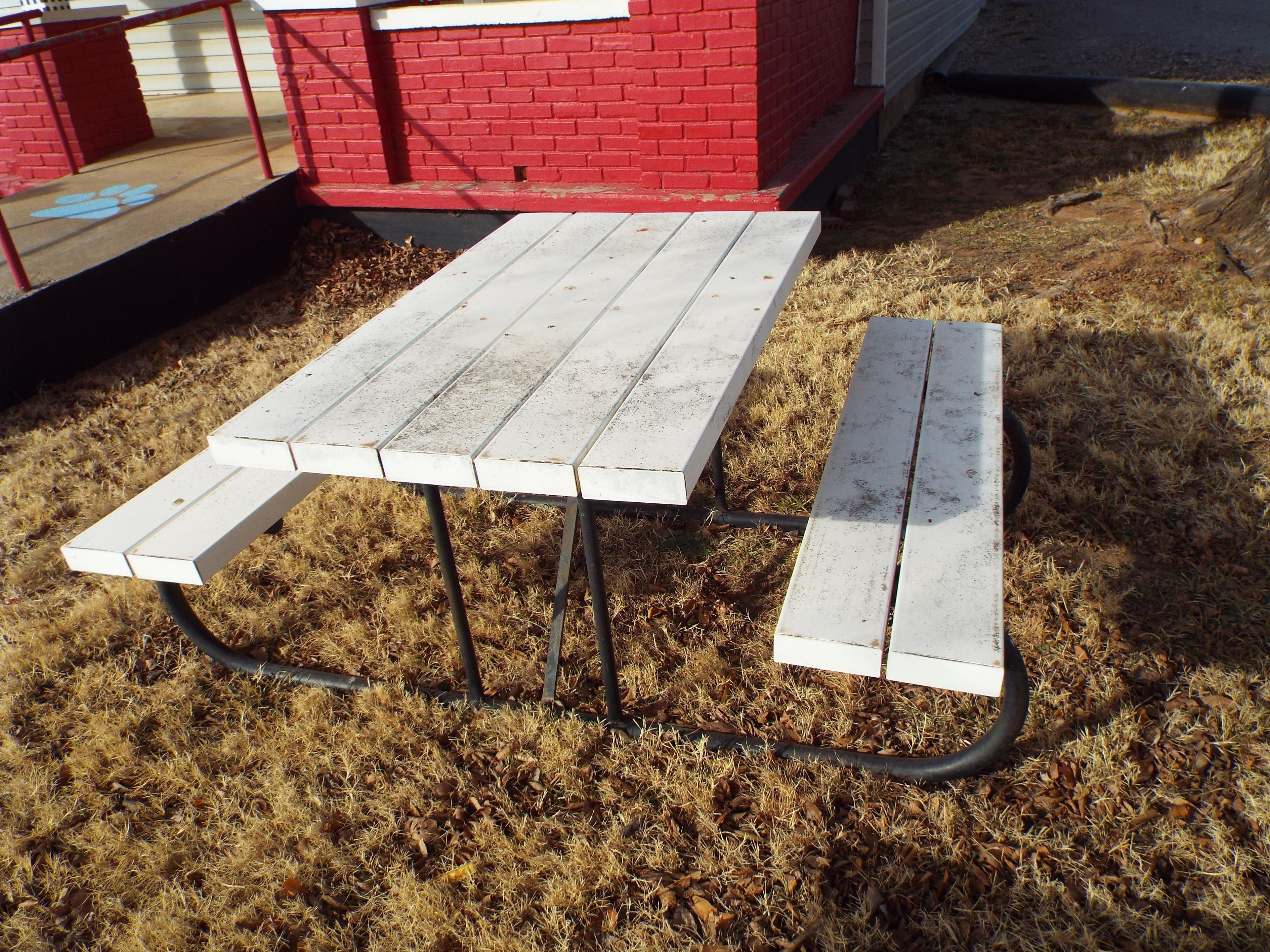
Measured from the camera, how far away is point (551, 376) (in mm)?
1950

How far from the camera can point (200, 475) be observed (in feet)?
8.42

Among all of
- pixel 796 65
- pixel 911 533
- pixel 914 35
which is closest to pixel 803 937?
pixel 911 533

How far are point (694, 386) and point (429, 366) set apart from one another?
0.61m

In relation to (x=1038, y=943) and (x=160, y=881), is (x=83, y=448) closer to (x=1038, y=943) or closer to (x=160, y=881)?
(x=160, y=881)

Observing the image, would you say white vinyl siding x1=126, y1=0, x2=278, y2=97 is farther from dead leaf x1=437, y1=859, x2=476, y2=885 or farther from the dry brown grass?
dead leaf x1=437, y1=859, x2=476, y2=885

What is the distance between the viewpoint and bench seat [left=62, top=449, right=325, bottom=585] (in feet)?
7.14

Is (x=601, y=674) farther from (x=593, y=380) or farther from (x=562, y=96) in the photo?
(x=562, y=96)

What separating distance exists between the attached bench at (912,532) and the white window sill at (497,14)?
293 cm

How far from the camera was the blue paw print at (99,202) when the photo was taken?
5.38 metres

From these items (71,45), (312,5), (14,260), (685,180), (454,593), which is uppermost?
(312,5)

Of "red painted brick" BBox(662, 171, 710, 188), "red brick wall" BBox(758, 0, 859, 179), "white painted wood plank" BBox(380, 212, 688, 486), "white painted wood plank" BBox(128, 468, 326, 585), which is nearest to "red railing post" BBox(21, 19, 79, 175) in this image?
"red painted brick" BBox(662, 171, 710, 188)

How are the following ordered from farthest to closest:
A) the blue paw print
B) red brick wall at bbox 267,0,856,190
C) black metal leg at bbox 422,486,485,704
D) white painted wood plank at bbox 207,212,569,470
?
the blue paw print → red brick wall at bbox 267,0,856,190 → black metal leg at bbox 422,486,485,704 → white painted wood plank at bbox 207,212,569,470

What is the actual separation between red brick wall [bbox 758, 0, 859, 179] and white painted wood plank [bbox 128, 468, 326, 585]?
334 centimetres

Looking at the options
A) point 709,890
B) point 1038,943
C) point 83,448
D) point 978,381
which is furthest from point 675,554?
point 83,448
